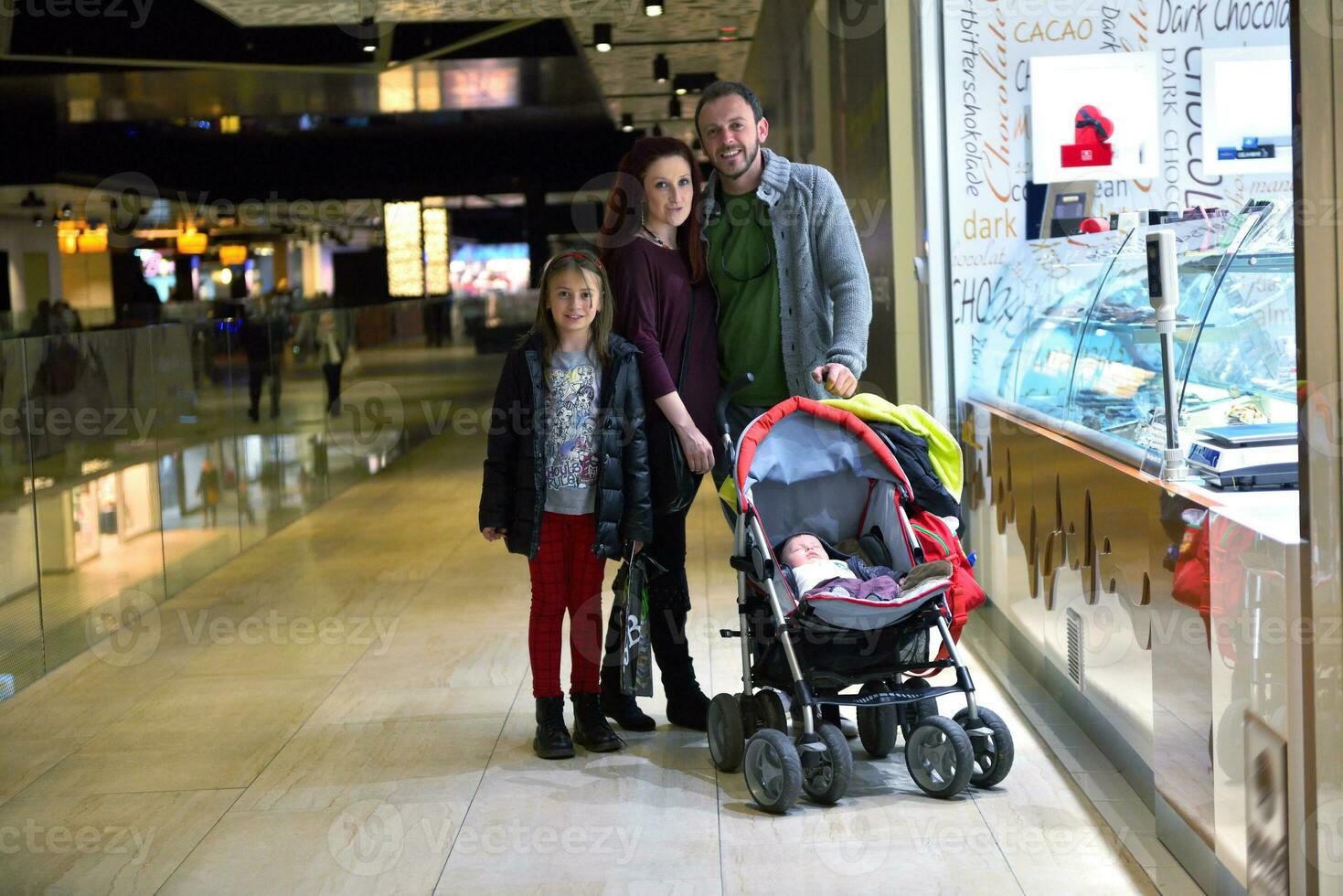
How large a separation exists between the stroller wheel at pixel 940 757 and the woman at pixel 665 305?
33.3 inches

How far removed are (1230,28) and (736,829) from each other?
12.0 feet

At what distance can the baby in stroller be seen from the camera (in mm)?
3215

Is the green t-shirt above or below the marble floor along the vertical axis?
above

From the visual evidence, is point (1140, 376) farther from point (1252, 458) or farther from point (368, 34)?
point (368, 34)

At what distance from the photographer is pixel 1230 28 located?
16.8 feet

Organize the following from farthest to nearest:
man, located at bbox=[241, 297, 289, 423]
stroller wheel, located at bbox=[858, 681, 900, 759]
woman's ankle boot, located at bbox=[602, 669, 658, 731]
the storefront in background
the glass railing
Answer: man, located at bbox=[241, 297, 289, 423] < the glass railing < woman's ankle boot, located at bbox=[602, 669, 658, 731] < stroller wheel, located at bbox=[858, 681, 900, 759] < the storefront in background

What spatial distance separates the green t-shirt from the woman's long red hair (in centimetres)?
6

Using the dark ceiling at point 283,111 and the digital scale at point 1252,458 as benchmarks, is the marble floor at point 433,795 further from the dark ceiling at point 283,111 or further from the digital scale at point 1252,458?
the dark ceiling at point 283,111

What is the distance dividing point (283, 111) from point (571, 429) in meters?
12.4

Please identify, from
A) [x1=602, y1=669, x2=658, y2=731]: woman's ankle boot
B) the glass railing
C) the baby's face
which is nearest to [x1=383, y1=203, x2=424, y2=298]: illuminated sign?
the glass railing

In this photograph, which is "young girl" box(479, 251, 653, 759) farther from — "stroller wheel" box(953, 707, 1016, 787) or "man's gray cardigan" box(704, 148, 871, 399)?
"stroller wheel" box(953, 707, 1016, 787)

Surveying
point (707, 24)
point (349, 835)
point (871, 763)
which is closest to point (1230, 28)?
point (871, 763)

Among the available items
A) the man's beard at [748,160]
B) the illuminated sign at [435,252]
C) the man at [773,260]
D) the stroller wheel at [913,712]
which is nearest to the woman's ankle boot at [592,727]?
the stroller wheel at [913,712]

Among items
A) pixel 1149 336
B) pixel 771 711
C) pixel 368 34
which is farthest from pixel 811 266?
pixel 368 34
